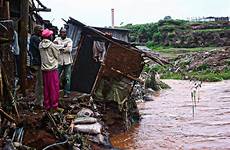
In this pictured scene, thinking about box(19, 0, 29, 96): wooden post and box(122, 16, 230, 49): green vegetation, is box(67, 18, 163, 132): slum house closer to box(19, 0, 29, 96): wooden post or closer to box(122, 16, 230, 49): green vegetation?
box(19, 0, 29, 96): wooden post

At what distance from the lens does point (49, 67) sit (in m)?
7.88

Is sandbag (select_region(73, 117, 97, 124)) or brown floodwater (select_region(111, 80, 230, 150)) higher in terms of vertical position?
sandbag (select_region(73, 117, 97, 124))

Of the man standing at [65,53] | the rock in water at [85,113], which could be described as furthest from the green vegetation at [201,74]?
the rock in water at [85,113]

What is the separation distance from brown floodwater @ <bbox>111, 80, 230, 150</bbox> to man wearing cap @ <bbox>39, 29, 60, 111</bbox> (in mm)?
1976

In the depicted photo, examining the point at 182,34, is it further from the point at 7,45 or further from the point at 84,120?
the point at 7,45

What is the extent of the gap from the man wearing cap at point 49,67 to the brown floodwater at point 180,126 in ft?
6.48

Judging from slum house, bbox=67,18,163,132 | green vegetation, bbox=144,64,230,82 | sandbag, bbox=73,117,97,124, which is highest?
slum house, bbox=67,18,163,132

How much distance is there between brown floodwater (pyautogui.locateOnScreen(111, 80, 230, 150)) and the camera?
9.42 m

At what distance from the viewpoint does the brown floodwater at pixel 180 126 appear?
30.9 feet

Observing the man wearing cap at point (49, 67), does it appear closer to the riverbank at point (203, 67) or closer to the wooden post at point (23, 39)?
the wooden post at point (23, 39)

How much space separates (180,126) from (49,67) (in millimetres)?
5006

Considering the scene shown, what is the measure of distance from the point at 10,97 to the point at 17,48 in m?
2.60

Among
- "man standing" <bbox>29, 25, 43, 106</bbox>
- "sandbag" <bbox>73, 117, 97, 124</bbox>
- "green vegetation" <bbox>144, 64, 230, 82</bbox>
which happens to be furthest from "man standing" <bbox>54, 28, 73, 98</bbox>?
"green vegetation" <bbox>144, 64, 230, 82</bbox>

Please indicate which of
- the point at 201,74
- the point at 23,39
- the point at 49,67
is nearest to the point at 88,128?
the point at 49,67
